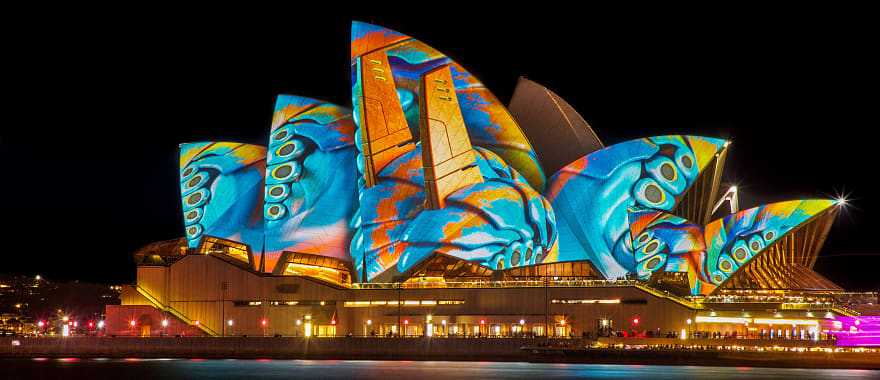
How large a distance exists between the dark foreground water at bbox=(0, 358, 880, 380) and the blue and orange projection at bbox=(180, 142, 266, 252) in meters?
14.1

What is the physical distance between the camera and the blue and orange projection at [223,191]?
3066 inches

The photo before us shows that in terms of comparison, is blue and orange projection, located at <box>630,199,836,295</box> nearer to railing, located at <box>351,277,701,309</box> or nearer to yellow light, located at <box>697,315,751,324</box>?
railing, located at <box>351,277,701,309</box>

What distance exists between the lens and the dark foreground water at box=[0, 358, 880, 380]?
52.0m

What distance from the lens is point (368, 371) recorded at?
181ft

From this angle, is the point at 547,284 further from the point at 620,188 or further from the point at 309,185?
the point at 309,185

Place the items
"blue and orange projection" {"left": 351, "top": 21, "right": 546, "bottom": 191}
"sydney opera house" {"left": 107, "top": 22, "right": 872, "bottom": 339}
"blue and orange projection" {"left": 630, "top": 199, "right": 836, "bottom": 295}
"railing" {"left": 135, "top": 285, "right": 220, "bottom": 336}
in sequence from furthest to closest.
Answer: "blue and orange projection" {"left": 351, "top": 21, "right": 546, "bottom": 191} → "railing" {"left": 135, "top": 285, "right": 220, "bottom": 336} → "blue and orange projection" {"left": 630, "top": 199, "right": 836, "bottom": 295} → "sydney opera house" {"left": 107, "top": 22, "right": 872, "bottom": 339}

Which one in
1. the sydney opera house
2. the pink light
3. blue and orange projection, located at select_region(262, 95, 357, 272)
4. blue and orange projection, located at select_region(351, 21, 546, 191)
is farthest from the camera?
blue and orange projection, located at select_region(262, 95, 357, 272)

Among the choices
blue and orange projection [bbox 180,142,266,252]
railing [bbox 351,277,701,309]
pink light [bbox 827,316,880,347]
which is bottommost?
pink light [bbox 827,316,880,347]

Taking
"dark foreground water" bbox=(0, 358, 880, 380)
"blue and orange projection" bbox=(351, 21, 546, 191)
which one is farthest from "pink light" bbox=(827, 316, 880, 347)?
"blue and orange projection" bbox=(351, 21, 546, 191)

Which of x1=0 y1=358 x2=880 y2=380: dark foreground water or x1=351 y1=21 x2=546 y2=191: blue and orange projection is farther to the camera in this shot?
x1=351 y1=21 x2=546 y2=191: blue and orange projection

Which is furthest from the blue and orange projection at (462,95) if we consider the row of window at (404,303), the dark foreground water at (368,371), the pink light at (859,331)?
the pink light at (859,331)

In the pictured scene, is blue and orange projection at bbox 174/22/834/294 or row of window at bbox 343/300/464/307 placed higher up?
blue and orange projection at bbox 174/22/834/294

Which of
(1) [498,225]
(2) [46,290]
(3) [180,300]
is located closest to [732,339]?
(1) [498,225]

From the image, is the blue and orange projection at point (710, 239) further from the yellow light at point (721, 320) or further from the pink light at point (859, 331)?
the pink light at point (859, 331)
